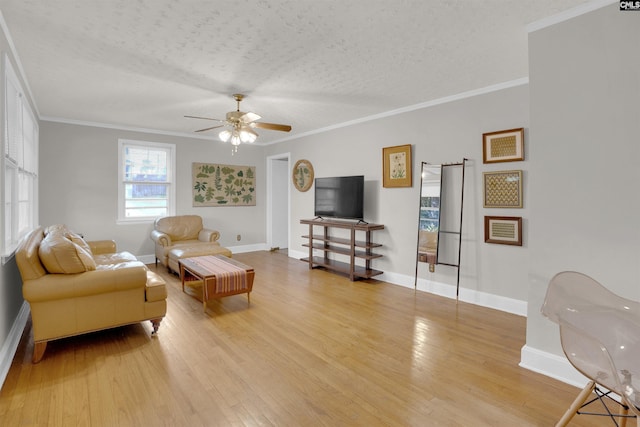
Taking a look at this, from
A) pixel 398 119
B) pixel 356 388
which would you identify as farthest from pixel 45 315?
pixel 398 119

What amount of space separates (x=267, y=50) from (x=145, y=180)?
436 centimetres

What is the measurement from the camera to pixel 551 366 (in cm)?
226

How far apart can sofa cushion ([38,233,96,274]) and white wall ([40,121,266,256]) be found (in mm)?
3334

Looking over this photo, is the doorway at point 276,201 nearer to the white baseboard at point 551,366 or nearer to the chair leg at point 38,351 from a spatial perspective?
the chair leg at point 38,351

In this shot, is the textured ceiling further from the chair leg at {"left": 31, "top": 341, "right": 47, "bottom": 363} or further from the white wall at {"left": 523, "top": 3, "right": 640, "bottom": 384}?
the chair leg at {"left": 31, "top": 341, "right": 47, "bottom": 363}

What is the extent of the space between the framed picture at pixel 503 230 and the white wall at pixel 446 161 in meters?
0.06

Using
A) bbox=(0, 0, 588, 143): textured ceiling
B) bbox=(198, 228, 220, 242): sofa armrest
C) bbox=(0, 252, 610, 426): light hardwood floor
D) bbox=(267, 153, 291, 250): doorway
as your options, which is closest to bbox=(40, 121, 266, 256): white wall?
bbox=(198, 228, 220, 242): sofa armrest

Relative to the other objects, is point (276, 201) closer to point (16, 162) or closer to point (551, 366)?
point (16, 162)

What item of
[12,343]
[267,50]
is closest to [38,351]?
[12,343]

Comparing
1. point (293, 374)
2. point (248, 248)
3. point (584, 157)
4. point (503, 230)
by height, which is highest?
point (584, 157)

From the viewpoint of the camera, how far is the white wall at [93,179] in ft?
16.7

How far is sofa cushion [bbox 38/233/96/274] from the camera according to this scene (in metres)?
2.42

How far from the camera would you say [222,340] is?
2826mm

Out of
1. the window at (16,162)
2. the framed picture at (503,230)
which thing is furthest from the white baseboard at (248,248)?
the framed picture at (503,230)
